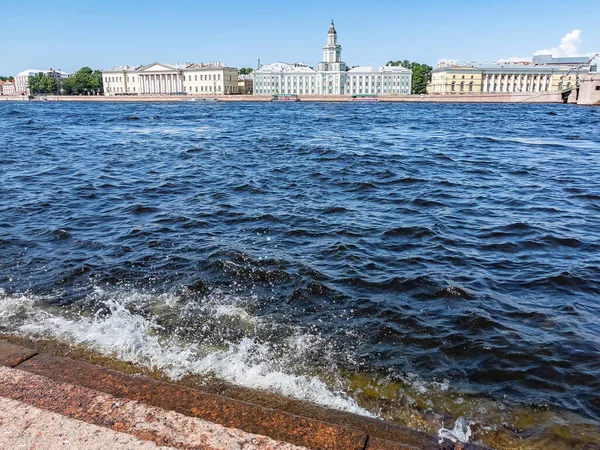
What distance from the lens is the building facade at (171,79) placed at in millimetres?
106688

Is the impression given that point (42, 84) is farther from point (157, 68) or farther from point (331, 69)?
point (331, 69)

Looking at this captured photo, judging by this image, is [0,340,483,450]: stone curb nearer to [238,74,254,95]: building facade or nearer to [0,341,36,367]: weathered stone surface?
[0,341,36,367]: weathered stone surface

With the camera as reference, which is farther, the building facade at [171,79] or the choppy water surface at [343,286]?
the building facade at [171,79]

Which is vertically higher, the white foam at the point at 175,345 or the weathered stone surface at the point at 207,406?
the weathered stone surface at the point at 207,406

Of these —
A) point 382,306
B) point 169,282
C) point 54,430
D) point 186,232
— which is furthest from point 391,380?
point 186,232

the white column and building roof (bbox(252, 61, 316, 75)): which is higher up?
building roof (bbox(252, 61, 316, 75))

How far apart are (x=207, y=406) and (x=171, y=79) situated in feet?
384

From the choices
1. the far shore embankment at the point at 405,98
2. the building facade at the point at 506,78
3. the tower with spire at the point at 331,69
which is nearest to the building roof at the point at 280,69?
the tower with spire at the point at 331,69

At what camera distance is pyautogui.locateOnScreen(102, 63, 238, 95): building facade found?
10669 cm

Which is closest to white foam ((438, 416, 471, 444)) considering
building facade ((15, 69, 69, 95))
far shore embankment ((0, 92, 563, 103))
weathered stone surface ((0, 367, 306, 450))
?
weathered stone surface ((0, 367, 306, 450))

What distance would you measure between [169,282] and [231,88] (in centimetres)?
11076

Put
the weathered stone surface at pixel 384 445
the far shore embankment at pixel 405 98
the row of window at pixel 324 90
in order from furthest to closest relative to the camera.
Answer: the row of window at pixel 324 90 < the far shore embankment at pixel 405 98 < the weathered stone surface at pixel 384 445

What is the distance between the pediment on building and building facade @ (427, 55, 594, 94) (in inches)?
2391

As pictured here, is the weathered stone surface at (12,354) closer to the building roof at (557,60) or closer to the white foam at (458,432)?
the white foam at (458,432)
